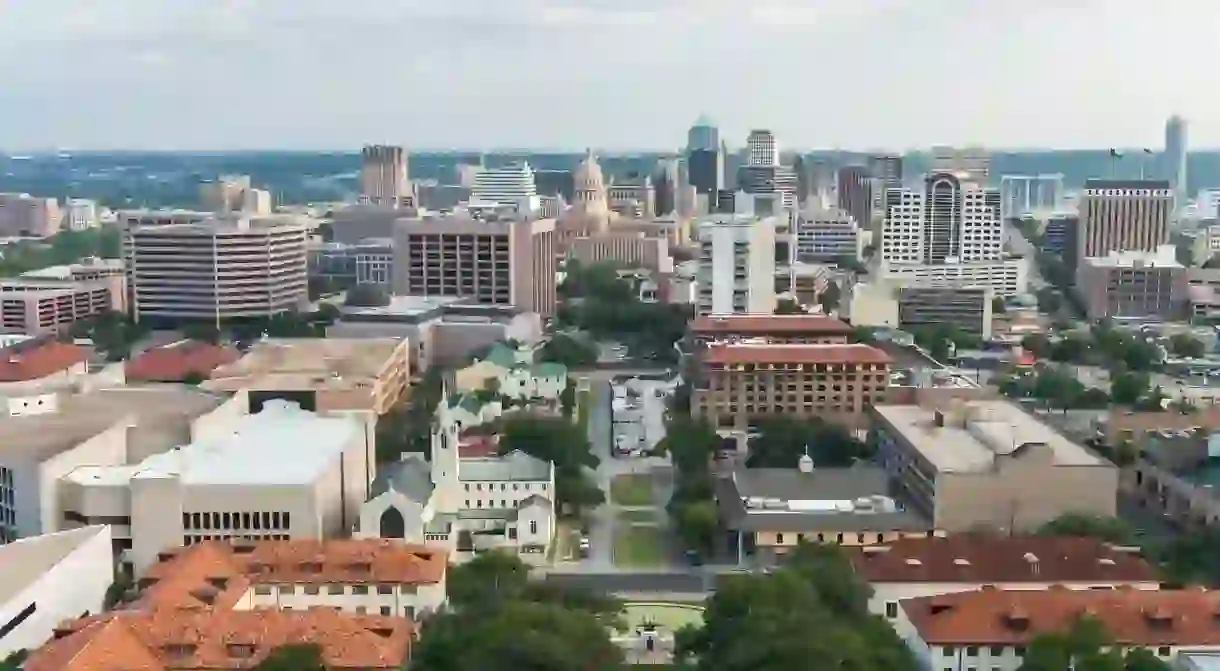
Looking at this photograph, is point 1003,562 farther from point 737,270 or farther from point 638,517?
point 737,270

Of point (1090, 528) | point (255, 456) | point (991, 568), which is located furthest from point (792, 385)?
point (255, 456)

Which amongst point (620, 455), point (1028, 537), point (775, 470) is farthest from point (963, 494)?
point (620, 455)

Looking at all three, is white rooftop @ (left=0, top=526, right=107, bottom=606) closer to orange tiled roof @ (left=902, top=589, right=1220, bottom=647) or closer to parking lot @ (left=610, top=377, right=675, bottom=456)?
orange tiled roof @ (left=902, top=589, right=1220, bottom=647)

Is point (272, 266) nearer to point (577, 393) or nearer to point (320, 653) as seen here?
point (577, 393)

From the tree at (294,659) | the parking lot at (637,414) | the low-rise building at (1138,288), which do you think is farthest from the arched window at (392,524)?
Answer: the low-rise building at (1138,288)

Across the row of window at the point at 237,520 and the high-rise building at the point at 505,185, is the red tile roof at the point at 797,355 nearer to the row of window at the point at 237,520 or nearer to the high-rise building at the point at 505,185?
the row of window at the point at 237,520

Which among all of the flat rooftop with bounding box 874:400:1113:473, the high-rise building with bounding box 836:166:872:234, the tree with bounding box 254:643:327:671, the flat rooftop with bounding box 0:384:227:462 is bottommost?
the tree with bounding box 254:643:327:671

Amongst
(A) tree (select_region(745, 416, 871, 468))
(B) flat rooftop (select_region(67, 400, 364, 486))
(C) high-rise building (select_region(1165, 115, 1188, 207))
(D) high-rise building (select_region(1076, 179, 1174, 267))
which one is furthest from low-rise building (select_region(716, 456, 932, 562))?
(C) high-rise building (select_region(1165, 115, 1188, 207))
